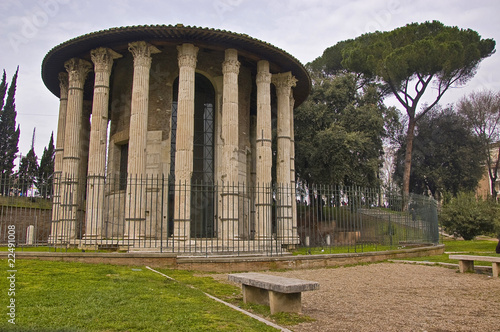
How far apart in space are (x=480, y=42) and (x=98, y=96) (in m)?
25.9

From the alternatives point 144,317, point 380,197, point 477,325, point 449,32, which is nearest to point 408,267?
point 380,197

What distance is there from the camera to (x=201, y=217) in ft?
38.8

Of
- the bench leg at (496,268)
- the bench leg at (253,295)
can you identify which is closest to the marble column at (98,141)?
the bench leg at (253,295)

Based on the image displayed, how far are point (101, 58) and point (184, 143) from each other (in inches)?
187

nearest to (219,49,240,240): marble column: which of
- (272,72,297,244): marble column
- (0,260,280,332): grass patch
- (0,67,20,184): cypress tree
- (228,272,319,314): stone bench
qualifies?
(272,72,297,244): marble column

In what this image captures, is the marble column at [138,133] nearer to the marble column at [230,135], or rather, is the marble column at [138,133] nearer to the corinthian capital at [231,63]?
the corinthian capital at [231,63]

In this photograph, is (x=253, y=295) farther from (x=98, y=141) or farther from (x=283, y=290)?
(x=98, y=141)

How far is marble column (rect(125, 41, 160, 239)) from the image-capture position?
46.5 feet

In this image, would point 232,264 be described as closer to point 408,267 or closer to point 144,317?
point 408,267

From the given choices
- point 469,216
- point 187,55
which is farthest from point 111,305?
point 469,216

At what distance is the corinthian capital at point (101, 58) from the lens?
15.7 m

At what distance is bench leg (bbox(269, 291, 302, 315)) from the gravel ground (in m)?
0.17

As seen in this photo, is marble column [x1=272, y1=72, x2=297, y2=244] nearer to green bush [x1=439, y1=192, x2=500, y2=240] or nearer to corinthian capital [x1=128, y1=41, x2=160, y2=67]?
corinthian capital [x1=128, y1=41, x2=160, y2=67]

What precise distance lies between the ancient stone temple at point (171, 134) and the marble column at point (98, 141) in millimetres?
36
